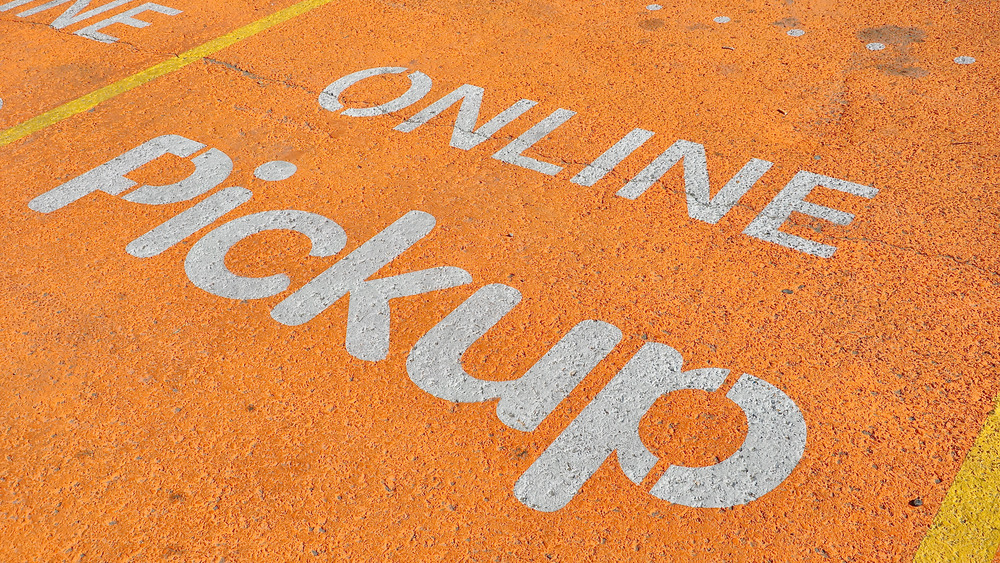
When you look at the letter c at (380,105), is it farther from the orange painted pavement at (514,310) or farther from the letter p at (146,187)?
the letter p at (146,187)

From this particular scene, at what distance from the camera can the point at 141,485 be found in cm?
308

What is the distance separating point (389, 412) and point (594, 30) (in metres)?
4.07

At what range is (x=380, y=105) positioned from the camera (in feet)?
17.9

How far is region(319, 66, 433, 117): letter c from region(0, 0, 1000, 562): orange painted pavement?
83mm

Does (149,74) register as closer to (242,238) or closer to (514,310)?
(242,238)

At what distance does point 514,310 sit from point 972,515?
6.32ft

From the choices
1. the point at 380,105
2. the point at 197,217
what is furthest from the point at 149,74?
the point at 197,217

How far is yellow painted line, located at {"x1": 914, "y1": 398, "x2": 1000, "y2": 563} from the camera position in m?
2.67

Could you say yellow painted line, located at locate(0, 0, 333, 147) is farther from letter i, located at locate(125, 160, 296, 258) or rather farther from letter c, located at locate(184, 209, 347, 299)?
letter c, located at locate(184, 209, 347, 299)

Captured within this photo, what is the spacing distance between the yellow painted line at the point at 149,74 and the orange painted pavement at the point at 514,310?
5.9 inches

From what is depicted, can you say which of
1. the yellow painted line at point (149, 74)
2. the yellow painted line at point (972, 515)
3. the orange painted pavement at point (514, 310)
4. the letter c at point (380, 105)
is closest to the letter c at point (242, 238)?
the orange painted pavement at point (514, 310)

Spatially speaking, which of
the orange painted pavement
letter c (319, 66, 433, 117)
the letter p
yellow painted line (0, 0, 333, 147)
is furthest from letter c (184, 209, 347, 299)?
yellow painted line (0, 0, 333, 147)

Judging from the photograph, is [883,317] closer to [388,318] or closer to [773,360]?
[773,360]

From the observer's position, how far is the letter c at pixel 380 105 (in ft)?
17.7
